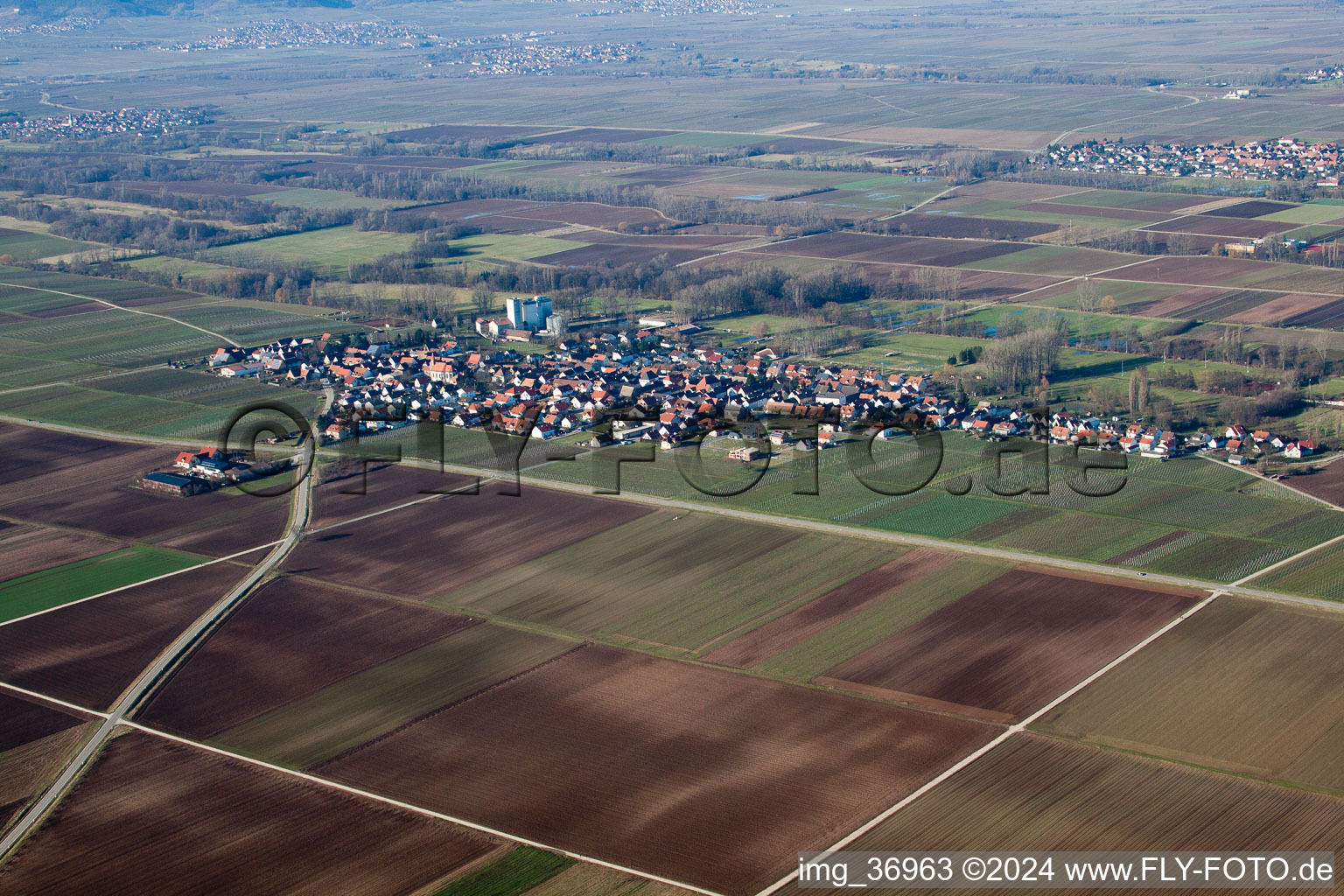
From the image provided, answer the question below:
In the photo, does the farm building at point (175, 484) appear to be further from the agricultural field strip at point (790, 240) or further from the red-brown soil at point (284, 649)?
the agricultural field strip at point (790, 240)

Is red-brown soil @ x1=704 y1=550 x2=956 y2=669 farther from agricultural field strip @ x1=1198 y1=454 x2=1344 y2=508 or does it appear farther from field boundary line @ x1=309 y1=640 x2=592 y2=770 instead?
agricultural field strip @ x1=1198 y1=454 x2=1344 y2=508

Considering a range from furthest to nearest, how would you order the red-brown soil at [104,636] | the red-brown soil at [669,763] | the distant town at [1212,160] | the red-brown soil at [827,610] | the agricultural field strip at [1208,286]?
1. the distant town at [1212,160]
2. the agricultural field strip at [1208,286]
3. the red-brown soil at [827,610]
4. the red-brown soil at [104,636]
5. the red-brown soil at [669,763]

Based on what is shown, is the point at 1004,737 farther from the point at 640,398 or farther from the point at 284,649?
the point at 640,398

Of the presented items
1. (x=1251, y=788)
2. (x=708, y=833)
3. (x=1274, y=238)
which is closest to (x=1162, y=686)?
(x=1251, y=788)

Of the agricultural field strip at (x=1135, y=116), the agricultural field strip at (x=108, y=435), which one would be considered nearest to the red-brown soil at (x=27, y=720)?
the agricultural field strip at (x=108, y=435)

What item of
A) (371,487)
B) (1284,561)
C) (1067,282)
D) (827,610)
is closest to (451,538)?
(371,487)

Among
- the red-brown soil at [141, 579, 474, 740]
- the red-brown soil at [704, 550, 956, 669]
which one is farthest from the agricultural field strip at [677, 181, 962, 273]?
the red-brown soil at [141, 579, 474, 740]

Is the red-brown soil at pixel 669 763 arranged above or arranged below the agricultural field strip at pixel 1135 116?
below
